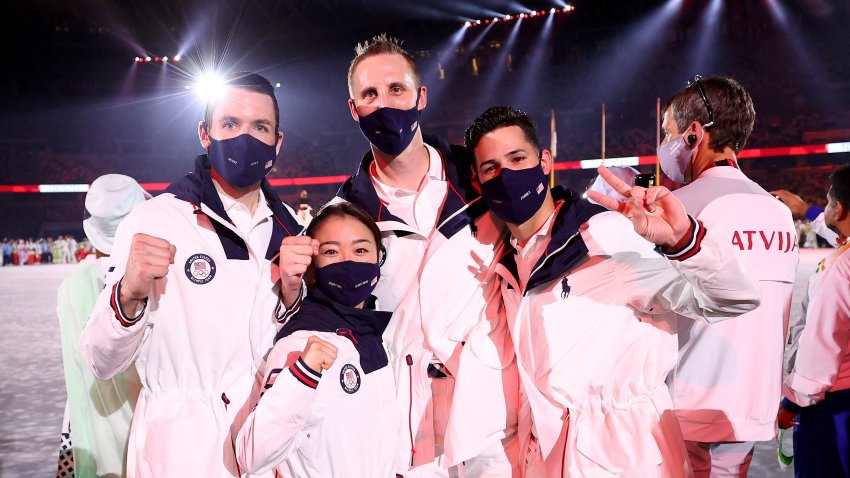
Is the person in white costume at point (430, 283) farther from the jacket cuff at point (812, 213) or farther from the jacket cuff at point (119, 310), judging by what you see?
the jacket cuff at point (812, 213)

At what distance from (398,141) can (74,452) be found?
91.4 inches

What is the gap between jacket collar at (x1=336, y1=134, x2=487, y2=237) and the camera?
2.55 metres

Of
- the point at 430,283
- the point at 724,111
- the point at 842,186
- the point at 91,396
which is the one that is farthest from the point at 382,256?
the point at 842,186

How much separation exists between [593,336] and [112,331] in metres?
1.57

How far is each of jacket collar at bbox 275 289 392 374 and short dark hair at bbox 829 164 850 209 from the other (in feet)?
8.53

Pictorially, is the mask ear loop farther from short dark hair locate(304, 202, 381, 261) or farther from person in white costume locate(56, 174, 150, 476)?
person in white costume locate(56, 174, 150, 476)

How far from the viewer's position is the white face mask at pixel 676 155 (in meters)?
2.79

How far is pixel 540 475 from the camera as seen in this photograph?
7.11ft

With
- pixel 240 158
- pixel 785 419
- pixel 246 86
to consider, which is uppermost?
pixel 246 86

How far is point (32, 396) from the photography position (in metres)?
6.20

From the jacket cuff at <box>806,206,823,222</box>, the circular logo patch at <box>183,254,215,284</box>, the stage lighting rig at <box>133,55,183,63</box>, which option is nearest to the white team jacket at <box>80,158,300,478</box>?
the circular logo patch at <box>183,254,215,284</box>

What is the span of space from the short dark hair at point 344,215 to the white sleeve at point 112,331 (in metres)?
0.68

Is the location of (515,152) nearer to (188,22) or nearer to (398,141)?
(398,141)

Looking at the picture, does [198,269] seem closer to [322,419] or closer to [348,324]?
[348,324]
